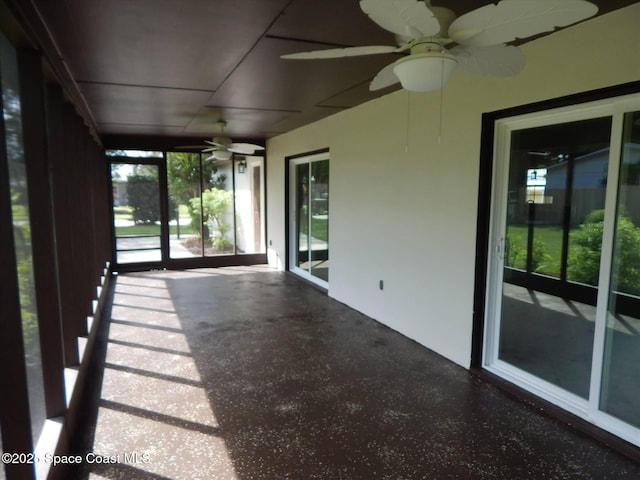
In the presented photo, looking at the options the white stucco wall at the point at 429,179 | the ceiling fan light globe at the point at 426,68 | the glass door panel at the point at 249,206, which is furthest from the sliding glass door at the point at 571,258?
the glass door panel at the point at 249,206

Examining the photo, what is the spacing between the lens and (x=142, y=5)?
7.39ft

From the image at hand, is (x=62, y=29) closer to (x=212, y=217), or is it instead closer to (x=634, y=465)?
(x=634, y=465)

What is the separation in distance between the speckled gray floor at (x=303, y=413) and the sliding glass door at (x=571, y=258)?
1.19 feet

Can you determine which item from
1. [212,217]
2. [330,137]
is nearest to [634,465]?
[330,137]

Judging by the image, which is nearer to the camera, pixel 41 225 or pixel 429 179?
pixel 41 225

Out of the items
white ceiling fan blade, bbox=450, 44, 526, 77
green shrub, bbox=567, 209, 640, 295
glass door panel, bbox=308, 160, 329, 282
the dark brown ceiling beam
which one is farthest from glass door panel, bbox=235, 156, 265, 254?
white ceiling fan blade, bbox=450, 44, 526, 77

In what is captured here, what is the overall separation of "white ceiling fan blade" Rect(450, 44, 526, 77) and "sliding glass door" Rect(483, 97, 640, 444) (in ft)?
3.10

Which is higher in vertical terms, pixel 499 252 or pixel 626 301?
pixel 499 252

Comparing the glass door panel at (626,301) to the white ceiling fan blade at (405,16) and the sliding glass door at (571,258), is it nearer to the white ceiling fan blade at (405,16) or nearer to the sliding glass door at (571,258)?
the sliding glass door at (571,258)

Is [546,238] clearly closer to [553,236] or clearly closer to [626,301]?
[553,236]

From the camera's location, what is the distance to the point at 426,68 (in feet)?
5.64

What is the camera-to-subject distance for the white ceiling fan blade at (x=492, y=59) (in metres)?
1.87

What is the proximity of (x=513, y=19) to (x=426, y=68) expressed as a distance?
1.13 ft

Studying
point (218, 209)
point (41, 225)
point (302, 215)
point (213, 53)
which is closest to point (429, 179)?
point (213, 53)
